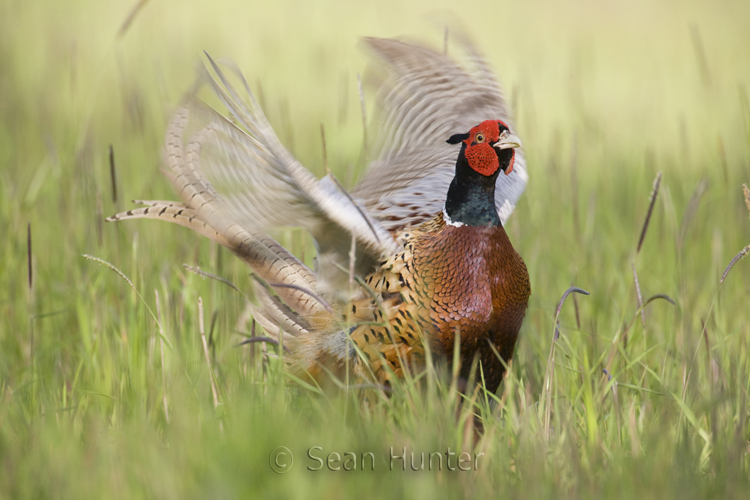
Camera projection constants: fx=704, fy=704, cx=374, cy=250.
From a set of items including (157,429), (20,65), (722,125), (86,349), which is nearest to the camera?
(157,429)

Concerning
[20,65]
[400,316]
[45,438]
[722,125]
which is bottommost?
→ [45,438]

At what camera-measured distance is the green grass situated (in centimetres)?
175

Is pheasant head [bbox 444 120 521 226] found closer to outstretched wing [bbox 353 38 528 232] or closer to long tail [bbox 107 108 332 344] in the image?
long tail [bbox 107 108 332 344]

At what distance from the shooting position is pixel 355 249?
229 centimetres

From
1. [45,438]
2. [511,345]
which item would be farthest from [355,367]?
[45,438]

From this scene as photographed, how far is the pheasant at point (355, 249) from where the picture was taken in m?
2.23

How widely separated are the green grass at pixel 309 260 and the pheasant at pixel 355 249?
6.9 inches

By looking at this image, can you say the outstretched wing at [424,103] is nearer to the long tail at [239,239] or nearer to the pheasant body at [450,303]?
the long tail at [239,239]

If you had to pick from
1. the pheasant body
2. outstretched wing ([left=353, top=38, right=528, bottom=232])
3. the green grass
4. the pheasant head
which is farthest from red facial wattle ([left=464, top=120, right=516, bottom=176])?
outstretched wing ([left=353, top=38, right=528, bottom=232])

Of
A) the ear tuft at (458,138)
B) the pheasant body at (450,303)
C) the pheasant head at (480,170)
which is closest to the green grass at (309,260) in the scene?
the pheasant body at (450,303)

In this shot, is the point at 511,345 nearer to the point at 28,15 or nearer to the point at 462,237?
the point at 462,237

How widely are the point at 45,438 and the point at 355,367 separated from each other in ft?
3.24

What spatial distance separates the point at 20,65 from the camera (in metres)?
6.16

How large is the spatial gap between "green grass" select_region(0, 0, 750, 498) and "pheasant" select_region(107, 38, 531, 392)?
174 millimetres
